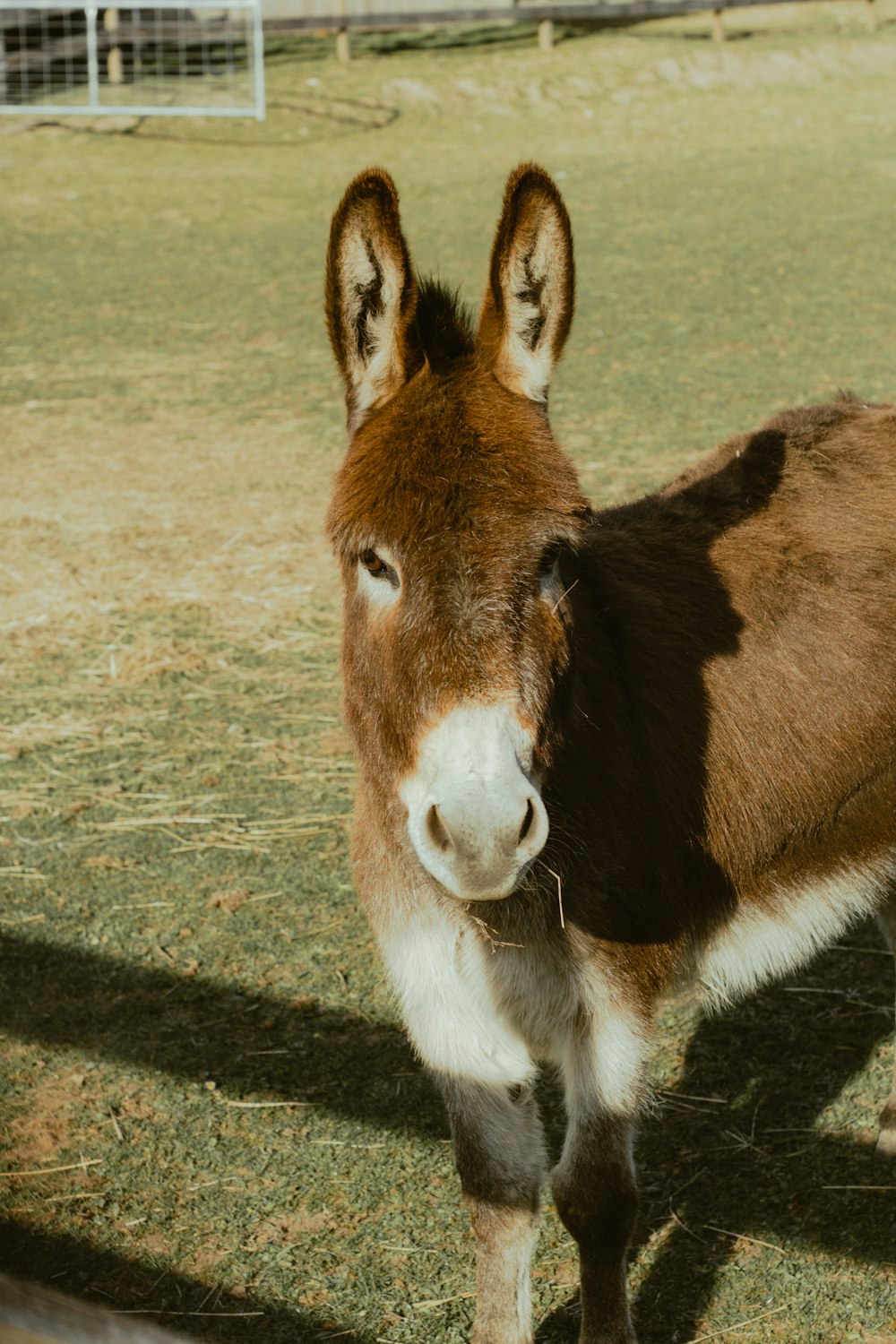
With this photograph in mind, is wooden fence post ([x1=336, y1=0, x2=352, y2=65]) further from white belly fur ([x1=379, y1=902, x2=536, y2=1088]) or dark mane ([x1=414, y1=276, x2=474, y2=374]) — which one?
white belly fur ([x1=379, y1=902, x2=536, y2=1088])

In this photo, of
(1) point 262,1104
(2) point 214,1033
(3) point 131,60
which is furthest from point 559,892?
(3) point 131,60

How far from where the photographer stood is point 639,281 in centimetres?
1248

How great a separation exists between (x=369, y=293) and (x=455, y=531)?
2.10ft

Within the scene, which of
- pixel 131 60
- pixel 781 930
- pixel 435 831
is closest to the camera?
pixel 435 831

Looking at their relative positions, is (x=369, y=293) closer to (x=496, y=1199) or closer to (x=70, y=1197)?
(x=496, y=1199)

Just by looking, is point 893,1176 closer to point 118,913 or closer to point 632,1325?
point 632,1325

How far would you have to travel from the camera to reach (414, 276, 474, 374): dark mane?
8.95 feet

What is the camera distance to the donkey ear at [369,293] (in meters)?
2.60

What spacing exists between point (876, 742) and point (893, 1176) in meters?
1.18

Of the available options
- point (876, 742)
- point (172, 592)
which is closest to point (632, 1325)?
point (876, 742)

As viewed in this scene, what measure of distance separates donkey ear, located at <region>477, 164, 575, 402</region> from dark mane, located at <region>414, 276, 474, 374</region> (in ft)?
0.16

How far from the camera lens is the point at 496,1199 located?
9.71 ft

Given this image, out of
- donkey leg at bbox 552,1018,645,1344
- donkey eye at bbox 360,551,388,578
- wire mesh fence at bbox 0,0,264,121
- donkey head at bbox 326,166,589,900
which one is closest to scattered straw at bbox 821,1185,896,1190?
donkey leg at bbox 552,1018,645,1344

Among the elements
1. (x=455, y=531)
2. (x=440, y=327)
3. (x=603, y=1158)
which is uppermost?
(x=440, y=327)
